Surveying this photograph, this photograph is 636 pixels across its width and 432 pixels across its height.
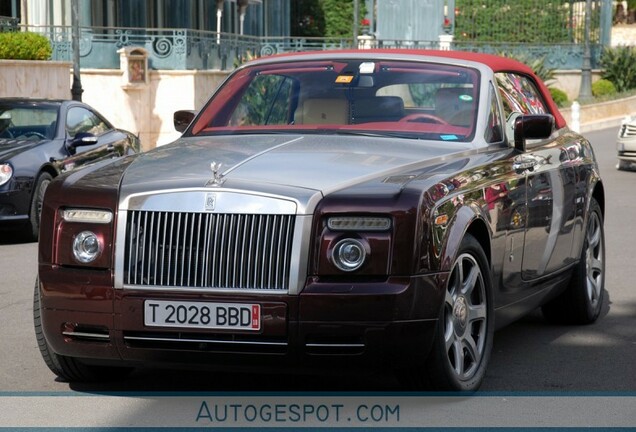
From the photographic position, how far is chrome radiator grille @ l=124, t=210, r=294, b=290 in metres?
5.73

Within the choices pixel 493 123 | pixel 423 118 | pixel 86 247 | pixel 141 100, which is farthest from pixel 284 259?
pixel 141 100

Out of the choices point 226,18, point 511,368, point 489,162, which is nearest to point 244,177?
point 489,162

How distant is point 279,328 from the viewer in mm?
5672

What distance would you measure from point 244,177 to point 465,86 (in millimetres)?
1978

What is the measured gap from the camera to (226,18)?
40250 millimetres

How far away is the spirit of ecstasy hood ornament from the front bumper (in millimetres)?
477

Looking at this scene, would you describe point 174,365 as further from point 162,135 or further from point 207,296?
point 162,135

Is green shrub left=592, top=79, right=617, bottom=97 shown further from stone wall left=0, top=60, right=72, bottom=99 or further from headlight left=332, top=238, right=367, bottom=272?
headlight left=332, top=238, right=367, bottom=272

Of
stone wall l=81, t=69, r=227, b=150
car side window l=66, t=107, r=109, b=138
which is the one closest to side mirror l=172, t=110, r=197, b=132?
car side window l=66, t=107, r=109, b=138

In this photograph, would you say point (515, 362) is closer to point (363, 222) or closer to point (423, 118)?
point (423, 118)

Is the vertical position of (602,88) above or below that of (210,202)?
below

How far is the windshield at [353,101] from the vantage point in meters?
7.29

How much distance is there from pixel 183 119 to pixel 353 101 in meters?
1.17

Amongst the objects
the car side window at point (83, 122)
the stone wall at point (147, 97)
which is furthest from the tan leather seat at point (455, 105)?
the stone wall at point (147, 97)
